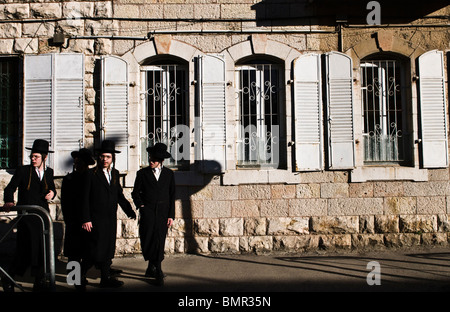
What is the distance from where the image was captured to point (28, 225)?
16.5ft

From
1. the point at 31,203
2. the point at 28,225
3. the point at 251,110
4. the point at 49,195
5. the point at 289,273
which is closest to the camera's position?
the point at 28,225

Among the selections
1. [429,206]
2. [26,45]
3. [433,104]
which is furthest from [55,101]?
[429,206]

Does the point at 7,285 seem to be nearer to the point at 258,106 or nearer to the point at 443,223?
the point at 258,106

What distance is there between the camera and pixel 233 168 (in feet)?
23.1

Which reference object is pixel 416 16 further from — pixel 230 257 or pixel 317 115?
pixel 230 257

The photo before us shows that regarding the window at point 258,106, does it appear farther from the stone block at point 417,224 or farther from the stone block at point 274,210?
the stone block at point 417,224

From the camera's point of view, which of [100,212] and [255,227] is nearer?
[100,212]

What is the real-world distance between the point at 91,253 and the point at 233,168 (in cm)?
289

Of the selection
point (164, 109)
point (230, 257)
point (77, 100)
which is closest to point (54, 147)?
point (77, 100)

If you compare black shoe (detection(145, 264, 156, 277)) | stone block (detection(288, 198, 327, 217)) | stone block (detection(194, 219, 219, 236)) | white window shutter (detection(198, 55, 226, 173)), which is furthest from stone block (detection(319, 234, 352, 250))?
black shoe (detection(145, 264, 156, 277))

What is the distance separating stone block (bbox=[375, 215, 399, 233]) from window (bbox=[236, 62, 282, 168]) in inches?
87.6

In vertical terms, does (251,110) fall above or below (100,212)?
above

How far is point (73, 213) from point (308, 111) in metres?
4.12

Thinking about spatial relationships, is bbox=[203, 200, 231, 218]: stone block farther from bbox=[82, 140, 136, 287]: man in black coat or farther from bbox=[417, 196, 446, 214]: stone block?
bbox=[417, 196, 446, 214]: stone block
